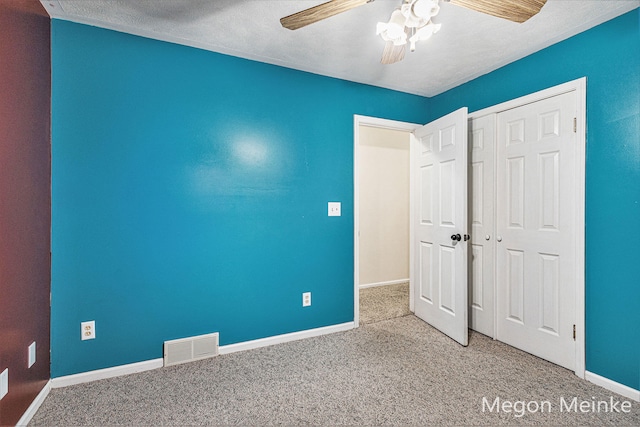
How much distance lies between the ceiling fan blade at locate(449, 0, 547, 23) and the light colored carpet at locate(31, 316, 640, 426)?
6.85 ft

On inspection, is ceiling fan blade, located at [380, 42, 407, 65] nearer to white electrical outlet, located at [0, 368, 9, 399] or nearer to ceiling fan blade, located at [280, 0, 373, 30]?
ceiling fan blade, located at [280, 0, 373, 30]

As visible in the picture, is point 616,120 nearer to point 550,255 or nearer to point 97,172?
point 550,255

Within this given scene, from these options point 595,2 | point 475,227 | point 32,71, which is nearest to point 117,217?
point 32,71

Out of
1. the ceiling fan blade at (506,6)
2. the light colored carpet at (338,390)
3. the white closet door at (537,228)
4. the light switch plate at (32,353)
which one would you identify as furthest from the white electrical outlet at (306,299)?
the ceiling fan blade at (506,6)

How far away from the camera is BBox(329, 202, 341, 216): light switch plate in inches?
107

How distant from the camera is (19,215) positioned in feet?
4.98

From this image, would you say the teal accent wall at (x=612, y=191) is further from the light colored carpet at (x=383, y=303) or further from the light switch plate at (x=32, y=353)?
the light switch plate at (x=32, y=353)

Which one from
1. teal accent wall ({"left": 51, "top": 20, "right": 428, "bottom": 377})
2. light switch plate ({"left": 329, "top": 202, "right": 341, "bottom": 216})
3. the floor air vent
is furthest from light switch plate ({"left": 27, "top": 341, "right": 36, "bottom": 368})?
light switch plate ({"left": 329, "top": 202, "right": 341, "bottom": 216})

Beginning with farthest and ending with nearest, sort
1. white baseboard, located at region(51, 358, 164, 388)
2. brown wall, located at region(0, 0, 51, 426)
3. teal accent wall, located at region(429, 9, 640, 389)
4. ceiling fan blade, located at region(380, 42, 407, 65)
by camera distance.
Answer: white baseboard, located at region(51, 358, 164, 388) → teal accent wall, located at region(429, 9, 640, 389) → ceiling fan blade, located at region(380, 42, 407, 65) → brown wall, located at region(0, 0, 51, 426)

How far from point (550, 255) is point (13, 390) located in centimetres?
338

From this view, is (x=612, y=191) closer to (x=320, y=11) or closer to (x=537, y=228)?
(x=537, y=228)

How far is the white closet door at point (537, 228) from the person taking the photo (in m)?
2.06

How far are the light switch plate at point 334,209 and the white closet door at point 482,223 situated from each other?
1257mm

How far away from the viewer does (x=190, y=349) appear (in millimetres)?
2188
